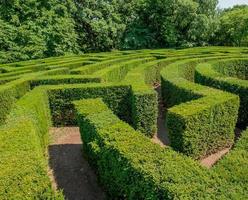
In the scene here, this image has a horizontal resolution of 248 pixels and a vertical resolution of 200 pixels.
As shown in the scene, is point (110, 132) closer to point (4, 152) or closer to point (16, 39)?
point (4, 152)

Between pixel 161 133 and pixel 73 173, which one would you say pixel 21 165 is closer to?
pixel 73 173

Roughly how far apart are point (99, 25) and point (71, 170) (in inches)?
1125

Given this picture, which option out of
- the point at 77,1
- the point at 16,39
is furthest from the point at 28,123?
the point at 77,1

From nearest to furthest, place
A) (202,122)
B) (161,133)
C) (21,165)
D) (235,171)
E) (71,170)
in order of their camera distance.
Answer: (21,165), (235,171), (71,170), (202,122), (161,133)

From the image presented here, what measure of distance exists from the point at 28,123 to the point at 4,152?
210 cm

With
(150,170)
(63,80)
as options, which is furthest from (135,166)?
(63,80)

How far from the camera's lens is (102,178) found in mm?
9891

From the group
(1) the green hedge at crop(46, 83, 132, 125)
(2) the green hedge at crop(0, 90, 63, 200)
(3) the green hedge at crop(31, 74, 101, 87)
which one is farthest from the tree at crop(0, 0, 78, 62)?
(2) the green hedge at crop(0, 90, 63, 200)

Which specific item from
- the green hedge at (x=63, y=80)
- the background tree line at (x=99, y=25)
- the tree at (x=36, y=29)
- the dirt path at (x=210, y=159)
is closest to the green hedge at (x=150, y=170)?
the dirt path at (x=210, y=159)

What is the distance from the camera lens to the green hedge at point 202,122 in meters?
11.1

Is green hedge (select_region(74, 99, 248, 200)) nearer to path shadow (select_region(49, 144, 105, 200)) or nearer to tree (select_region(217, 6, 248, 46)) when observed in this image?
path shadow (select_region(49, 144, 105, 200))

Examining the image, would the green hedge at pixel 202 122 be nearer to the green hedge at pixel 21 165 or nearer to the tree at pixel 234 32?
the green hedge at pixel 21 165

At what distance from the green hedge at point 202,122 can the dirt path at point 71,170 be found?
9.87 ft

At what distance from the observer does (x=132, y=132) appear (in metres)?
9.05
